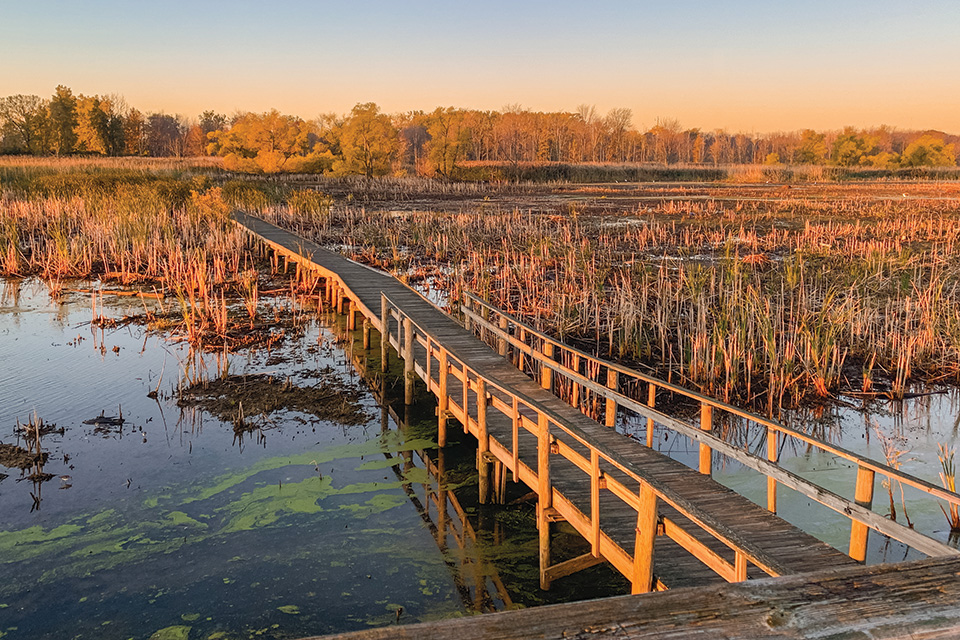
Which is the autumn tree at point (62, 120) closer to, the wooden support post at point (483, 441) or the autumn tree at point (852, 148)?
the wooden support post at point (483, 441)

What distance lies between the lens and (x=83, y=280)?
16812 mm

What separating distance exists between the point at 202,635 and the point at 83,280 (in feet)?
48.4

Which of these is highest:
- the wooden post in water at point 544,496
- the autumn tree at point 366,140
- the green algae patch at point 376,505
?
the autumn tree at point 366,140

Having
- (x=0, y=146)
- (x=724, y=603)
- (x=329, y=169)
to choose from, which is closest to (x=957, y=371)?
(x=724, y=603)

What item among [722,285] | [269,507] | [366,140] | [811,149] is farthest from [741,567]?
[811,149]

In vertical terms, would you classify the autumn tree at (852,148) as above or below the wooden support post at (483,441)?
above

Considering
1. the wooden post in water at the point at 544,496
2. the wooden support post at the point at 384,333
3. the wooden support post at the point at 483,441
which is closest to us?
the wooden post in water at the point at 544,496

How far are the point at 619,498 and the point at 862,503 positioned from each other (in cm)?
194

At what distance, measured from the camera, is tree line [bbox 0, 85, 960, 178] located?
50.2 meters

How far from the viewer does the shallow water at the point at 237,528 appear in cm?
509

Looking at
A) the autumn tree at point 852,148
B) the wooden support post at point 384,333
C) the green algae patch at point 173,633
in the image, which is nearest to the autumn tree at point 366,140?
the wooden support post at point 384,333

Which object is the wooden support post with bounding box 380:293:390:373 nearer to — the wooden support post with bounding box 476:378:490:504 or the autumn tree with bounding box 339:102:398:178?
the wooden support post with bounding box 476:378:490:504

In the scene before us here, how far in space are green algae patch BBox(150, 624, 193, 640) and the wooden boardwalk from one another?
272 cm

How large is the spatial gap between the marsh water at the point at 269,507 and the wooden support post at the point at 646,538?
1.43 m
